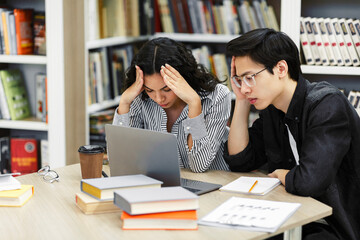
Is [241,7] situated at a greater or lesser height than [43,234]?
greater

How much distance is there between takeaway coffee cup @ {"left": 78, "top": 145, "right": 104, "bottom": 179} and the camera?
189cm

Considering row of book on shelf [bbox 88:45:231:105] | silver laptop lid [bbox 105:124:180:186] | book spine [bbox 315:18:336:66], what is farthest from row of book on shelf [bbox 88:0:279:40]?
silver laptop lid [bbox 105:124:180:186]

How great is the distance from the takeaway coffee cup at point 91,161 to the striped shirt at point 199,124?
300 millimetres

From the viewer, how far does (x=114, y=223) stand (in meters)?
1.52

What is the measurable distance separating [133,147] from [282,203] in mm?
489

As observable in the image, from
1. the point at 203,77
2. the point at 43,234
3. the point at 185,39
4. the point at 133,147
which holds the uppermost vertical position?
the point at 185,39

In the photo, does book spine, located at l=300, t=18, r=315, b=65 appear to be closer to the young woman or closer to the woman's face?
the young woman

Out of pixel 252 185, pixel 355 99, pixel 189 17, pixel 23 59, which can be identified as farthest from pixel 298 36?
pixel 23 59

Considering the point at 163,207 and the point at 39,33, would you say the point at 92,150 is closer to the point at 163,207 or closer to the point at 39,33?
the point at 163,207

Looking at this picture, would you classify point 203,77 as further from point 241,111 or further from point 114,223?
point 114,223

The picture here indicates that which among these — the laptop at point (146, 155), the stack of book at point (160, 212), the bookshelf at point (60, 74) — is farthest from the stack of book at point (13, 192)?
the bookshelf at point (60, 74)

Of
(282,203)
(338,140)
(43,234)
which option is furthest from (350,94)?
(43,234)

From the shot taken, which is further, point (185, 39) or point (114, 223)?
point (185, 39)

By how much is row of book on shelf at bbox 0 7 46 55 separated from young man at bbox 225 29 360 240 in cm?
150
